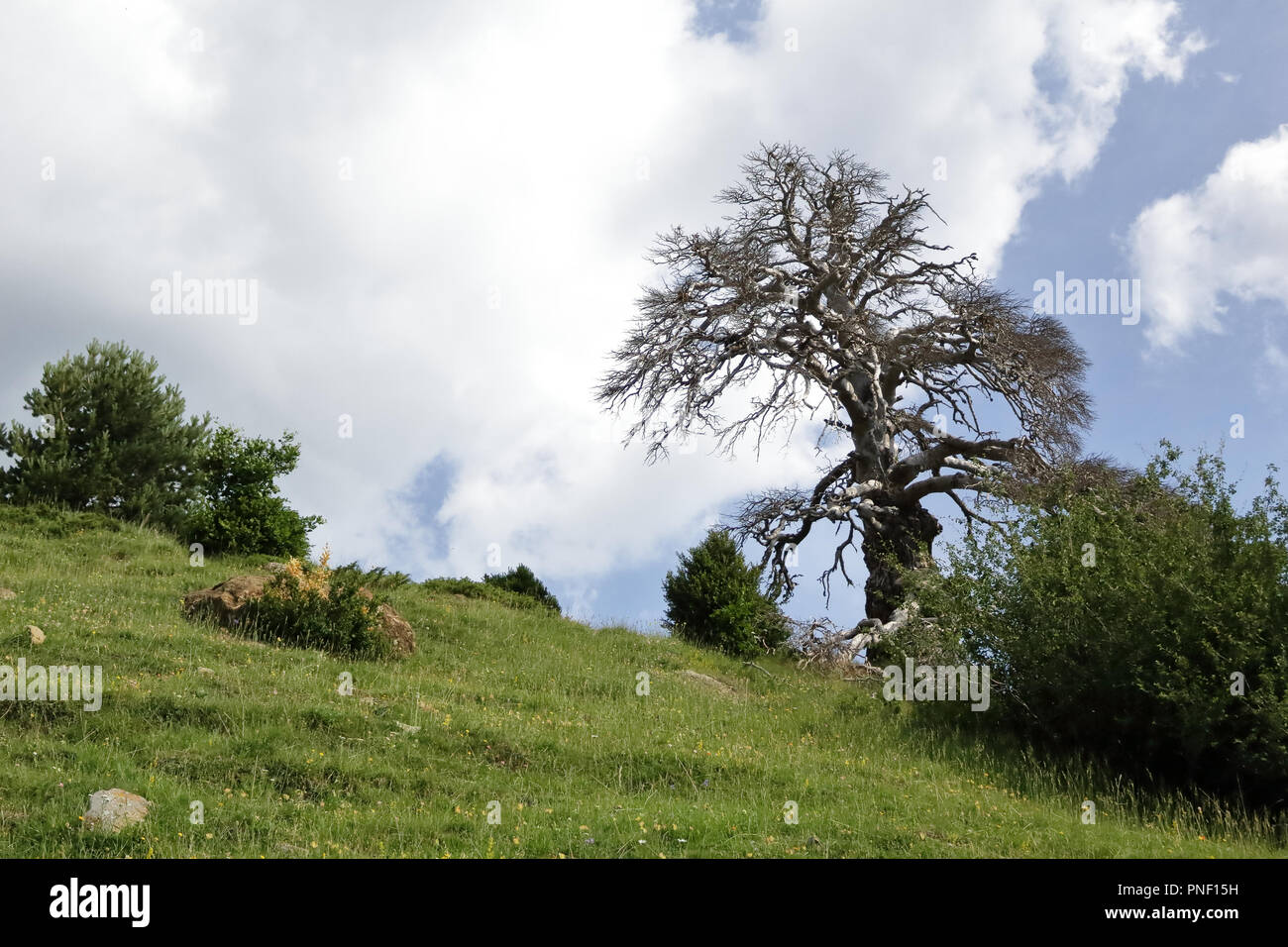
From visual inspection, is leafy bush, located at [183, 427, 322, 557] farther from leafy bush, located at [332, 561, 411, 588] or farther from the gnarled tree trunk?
the gnarled tree trunk

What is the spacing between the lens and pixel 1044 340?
28.1 m

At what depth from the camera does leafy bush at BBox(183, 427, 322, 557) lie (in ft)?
76.9

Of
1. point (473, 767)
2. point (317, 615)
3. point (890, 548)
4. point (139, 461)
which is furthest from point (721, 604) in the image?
point (139, 461)

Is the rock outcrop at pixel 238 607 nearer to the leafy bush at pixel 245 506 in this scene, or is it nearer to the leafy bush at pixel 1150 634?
the leafy bush at pixel 245 506

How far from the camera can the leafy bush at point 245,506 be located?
23438mm

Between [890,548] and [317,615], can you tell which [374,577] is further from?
[890,548]

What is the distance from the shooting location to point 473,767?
36.0 feet

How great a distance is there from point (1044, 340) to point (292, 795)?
81.7ft

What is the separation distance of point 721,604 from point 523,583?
18.0 ft

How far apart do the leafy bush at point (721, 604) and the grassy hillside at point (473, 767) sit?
5.28 m
